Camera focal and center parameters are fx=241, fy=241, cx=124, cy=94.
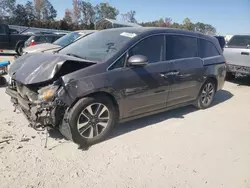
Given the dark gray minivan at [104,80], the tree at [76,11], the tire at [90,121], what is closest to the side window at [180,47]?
the dark gray minivan at [104,80]

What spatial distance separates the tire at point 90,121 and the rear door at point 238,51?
635 centimetres

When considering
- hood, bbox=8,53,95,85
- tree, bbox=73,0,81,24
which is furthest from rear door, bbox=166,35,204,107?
tree, bbox=73,0,81,24

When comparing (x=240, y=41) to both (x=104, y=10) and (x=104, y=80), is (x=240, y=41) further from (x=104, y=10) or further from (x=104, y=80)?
(x=104, y=10)

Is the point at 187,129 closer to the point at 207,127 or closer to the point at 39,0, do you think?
the point at 207,127

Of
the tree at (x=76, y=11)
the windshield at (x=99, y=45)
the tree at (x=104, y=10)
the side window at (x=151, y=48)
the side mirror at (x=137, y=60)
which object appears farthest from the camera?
the tree at (x=104, y=10)

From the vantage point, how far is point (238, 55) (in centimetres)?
847

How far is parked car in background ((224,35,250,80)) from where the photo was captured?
8.22 metres

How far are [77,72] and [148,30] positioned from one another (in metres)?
1.59

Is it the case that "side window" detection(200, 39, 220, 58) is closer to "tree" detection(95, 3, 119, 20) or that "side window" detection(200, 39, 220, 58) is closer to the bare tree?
the bare tree

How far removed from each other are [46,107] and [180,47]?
280 centimetres

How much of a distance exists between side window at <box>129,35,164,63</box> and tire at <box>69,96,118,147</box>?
0.94 m

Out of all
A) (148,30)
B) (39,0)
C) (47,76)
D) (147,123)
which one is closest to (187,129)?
(147,123)

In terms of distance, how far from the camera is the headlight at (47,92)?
10.4ft

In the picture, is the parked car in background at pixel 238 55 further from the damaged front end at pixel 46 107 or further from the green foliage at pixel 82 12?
the green foliage at pixel 82 12
